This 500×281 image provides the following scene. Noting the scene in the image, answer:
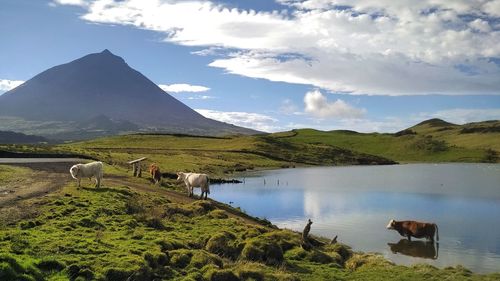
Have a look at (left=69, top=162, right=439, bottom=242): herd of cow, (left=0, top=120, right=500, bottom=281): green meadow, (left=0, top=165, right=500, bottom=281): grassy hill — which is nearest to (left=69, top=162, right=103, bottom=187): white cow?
(left=69, top=162, right=439, bottom=242): herd of cow

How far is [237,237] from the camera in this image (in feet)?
79.7

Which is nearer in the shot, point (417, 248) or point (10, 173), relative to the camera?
point (417, 248)

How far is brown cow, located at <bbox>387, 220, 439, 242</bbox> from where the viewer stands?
3309cm

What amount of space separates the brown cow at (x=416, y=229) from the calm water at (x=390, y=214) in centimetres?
66

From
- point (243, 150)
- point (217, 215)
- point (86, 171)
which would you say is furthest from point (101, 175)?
point (243, 150)

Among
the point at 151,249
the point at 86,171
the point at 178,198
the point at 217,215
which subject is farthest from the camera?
the point at 178,198

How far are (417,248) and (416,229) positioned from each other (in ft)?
8.25

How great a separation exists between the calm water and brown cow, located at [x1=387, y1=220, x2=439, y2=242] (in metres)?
0.66

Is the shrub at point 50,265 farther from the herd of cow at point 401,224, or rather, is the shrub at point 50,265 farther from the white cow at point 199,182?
the white cow at point 199,182

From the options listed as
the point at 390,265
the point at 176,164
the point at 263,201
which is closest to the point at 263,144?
the point at 176,164

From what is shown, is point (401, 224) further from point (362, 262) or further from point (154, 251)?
point (154, 251)

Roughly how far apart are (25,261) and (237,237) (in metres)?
11.8

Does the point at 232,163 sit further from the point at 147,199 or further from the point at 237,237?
the point at 237,237

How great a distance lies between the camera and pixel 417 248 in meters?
31.6
